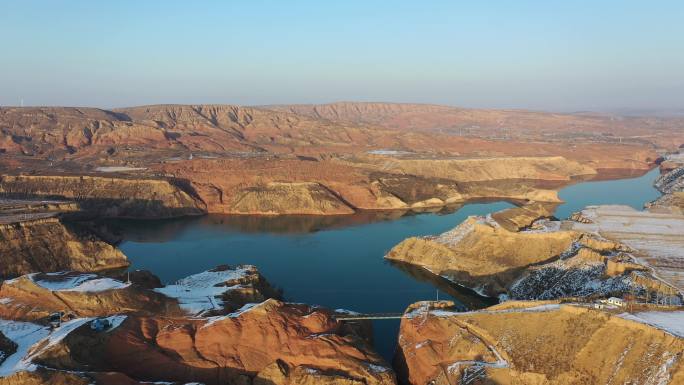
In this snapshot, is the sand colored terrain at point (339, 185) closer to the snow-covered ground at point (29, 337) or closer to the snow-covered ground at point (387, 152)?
the snow-covered ground at point (387, 152)

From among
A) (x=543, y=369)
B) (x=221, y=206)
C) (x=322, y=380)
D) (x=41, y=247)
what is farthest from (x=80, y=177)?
(x=543, y=369)

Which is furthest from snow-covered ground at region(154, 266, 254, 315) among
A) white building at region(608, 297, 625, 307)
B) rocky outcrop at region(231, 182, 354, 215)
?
rocky outcrop at region(231, 182, 354, 215)

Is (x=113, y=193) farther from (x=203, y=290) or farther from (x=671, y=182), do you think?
(x=671, y=182)

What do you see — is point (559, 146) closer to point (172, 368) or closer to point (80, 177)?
point (80, 177)

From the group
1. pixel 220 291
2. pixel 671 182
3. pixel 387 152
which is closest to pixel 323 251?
pixel 220 291

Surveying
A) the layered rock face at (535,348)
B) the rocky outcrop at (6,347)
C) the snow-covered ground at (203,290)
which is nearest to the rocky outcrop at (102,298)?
the snow-covered ground at (203,290)

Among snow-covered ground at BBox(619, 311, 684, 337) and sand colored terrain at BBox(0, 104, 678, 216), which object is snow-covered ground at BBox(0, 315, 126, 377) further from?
sand colored terrain at BBox(0, 104, 678, 216)
